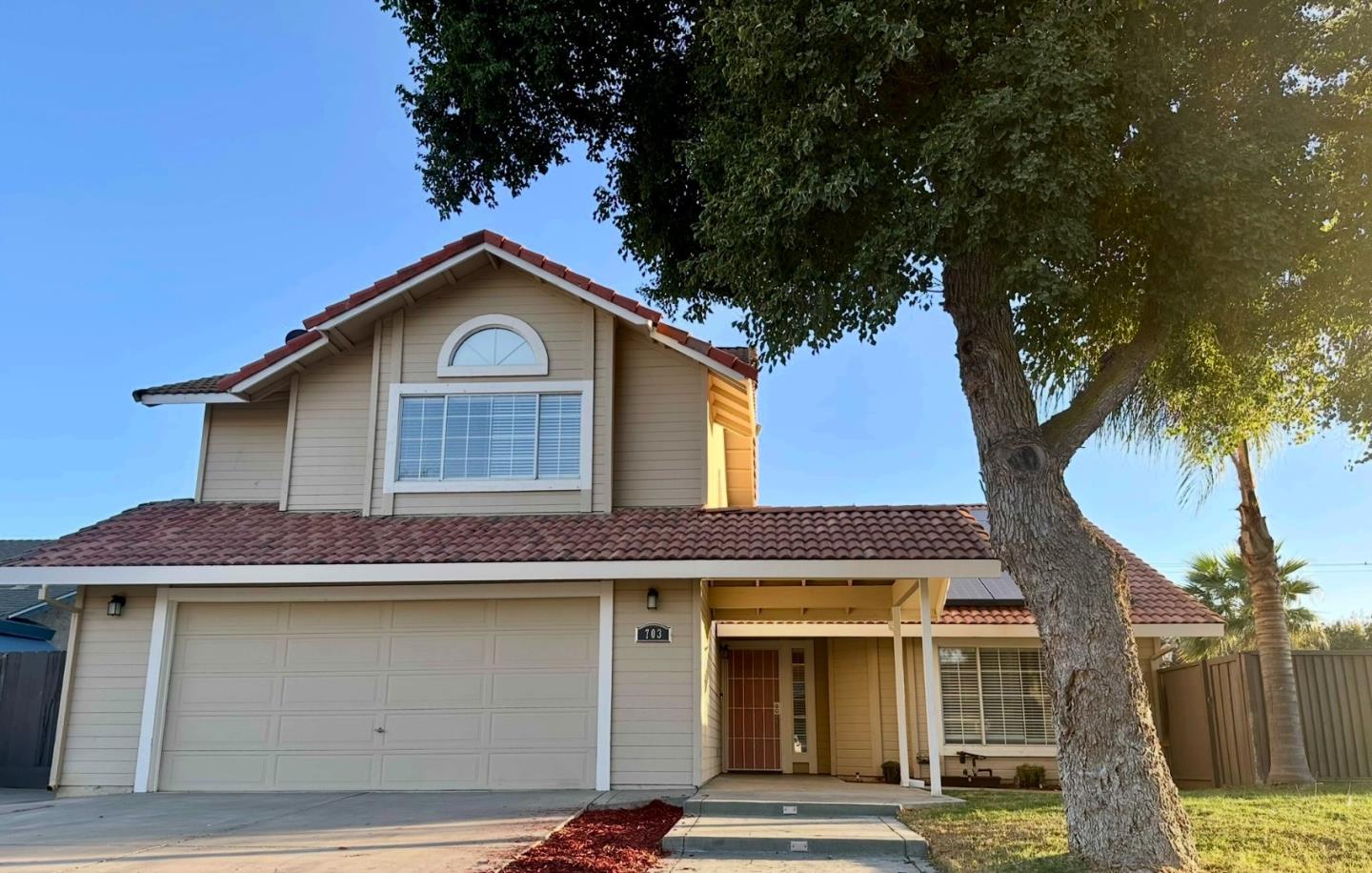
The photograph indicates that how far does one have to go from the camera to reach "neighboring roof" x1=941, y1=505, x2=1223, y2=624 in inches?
543

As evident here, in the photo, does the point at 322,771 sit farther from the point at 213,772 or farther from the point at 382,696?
the point at 213,772

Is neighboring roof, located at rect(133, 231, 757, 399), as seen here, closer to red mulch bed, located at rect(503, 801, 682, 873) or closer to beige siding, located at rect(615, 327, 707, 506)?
beige siding, located at rect(615, 327, 707, 506)

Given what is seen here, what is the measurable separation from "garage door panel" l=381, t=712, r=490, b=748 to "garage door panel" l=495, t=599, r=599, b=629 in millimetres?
1121

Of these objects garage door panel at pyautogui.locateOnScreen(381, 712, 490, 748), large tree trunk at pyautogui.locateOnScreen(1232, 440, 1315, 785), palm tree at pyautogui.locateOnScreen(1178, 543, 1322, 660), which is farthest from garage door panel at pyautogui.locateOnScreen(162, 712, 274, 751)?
palm tree at pyautogui.locateOnScreen(1178, 543, 1322, 660)

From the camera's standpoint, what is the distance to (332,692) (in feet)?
36.7

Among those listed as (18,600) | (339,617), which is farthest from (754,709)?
(18,600)

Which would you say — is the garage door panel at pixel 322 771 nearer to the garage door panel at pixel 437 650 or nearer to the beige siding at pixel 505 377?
the garage door panel at pixel 437 650

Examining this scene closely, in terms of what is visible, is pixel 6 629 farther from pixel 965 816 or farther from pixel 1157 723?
pixel 1157 723

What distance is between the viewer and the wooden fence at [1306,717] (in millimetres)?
12141

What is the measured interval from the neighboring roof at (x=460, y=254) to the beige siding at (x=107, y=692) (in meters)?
2.97

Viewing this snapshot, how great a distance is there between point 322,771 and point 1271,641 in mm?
11600

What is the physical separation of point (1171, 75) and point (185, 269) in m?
19.2

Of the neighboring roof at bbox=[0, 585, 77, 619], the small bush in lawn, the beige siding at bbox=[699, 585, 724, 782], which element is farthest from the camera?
the neighboring roof at bbox=[0, 585, 77, 619]

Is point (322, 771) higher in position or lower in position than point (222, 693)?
lower
